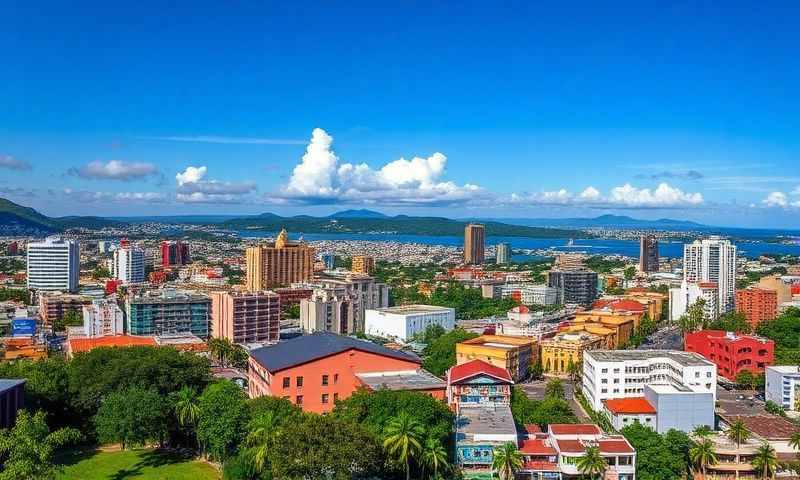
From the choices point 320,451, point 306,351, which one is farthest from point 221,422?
point 306,351

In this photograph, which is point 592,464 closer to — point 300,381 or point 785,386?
point 300,381

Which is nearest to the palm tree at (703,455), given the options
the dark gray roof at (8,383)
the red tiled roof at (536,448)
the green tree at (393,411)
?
the red tiled roof at (536,448)

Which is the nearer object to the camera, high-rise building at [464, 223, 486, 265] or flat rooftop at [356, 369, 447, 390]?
flat rooftop at [356, 369, 447, 390]

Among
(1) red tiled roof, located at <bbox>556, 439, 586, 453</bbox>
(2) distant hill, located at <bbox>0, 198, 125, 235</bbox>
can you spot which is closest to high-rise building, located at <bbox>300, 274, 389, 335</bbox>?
(1) red tiled roof, located at <bbox>556, 439, 586, 453</bbox>

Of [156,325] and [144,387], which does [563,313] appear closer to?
[156,325]

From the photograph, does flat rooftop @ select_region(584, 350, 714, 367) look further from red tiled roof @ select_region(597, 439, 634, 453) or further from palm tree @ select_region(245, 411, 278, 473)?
palm tree @ select_region(245, 411, 278, 473)

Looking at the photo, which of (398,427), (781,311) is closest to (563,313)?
(781,311)
